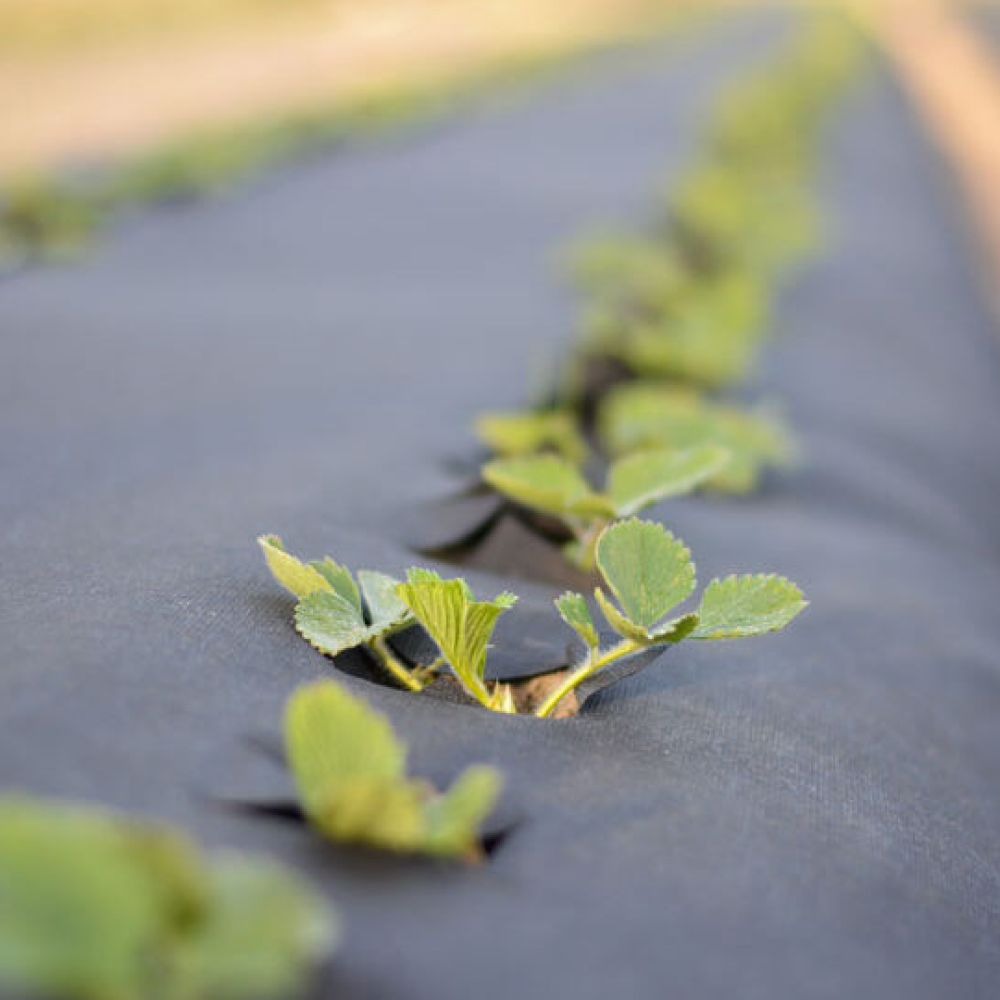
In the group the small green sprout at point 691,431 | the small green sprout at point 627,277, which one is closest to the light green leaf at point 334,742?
the small green sprout at point 691,431

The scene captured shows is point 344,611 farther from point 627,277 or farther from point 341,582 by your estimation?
point 627,277

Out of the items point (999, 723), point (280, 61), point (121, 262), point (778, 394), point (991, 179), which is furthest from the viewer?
point (280, 61)

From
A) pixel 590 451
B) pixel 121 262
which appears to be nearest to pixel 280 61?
pixel 121 262

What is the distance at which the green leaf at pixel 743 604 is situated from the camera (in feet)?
1.85

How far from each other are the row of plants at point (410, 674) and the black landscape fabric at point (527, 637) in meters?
0.03

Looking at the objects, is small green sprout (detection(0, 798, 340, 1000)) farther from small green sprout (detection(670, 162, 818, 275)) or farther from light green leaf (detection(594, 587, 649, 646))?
small green sprout (detection(670, 162, 818, 275))

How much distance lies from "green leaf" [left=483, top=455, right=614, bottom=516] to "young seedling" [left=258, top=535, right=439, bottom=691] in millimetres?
137

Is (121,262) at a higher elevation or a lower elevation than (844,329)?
higher

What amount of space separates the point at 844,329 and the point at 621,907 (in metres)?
1.51

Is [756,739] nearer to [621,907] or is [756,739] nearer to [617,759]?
[617,759]

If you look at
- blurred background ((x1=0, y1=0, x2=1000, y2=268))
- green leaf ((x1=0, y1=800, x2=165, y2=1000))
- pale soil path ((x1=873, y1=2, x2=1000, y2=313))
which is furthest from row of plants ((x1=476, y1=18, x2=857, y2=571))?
pale soil path ((x1=873, y1=2, x2=1000, y2=313))

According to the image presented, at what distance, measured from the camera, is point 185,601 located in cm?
63

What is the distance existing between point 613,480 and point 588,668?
0.19 metres

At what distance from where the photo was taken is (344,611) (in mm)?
591
